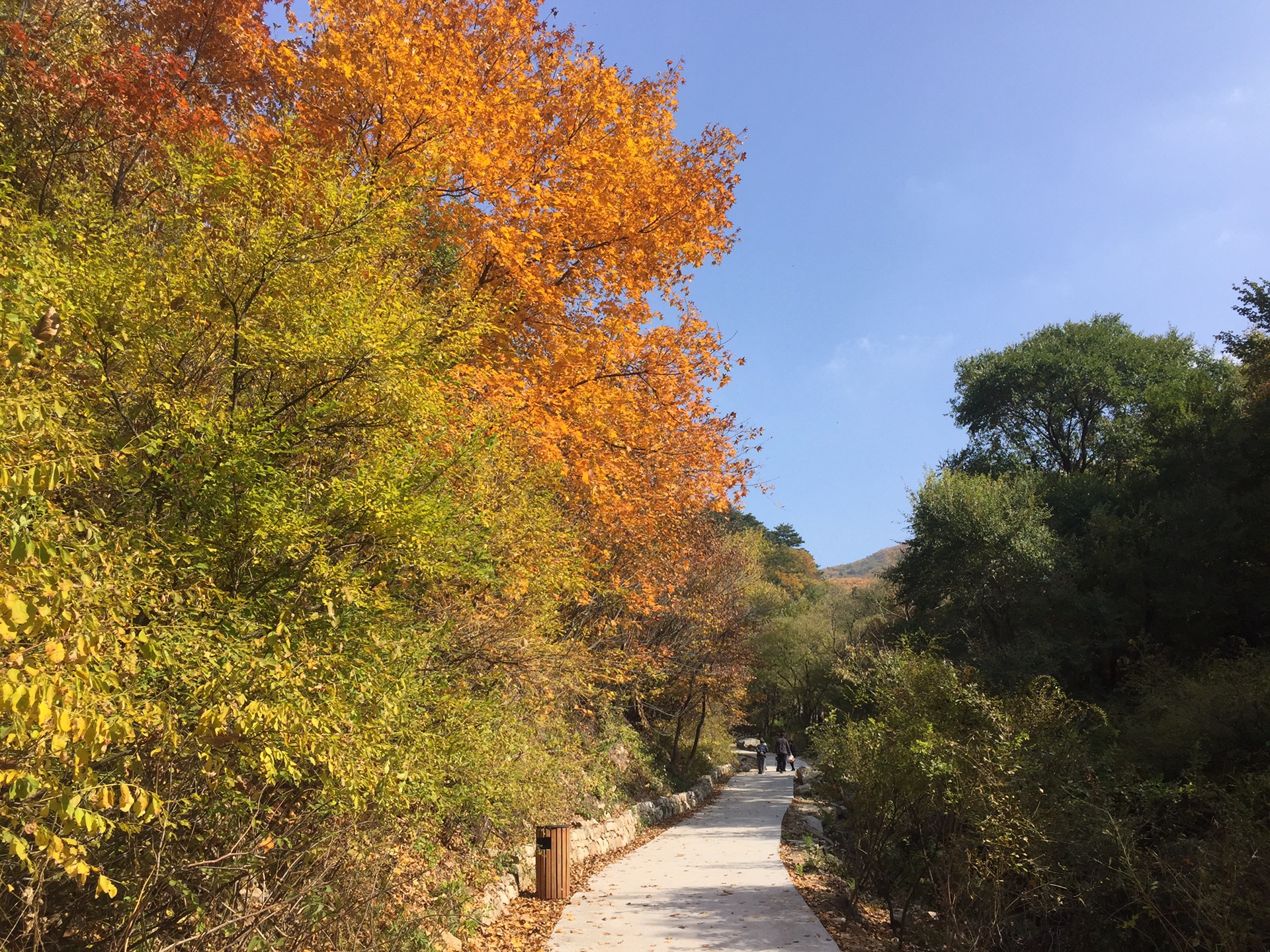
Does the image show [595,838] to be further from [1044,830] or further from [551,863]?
[1044,830]

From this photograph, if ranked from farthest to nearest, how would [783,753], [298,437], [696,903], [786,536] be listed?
[786,536], [783,753], [696,903], [298,437]

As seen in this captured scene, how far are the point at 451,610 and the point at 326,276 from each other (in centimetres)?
340

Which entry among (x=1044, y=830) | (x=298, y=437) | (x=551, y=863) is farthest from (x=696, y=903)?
(x=298, y=437)

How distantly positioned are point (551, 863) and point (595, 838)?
388cm

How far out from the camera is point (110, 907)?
3.77 meters

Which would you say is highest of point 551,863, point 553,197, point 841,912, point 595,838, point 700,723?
point 553,197

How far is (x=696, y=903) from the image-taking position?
8.68 meters

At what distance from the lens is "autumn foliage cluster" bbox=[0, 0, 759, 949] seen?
3.15 metres

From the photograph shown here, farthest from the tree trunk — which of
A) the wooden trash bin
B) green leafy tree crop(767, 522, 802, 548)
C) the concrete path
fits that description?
green leafy tree crop(767, 522, 802, 548)

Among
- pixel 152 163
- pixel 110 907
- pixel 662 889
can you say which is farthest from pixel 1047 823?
pixel 152 163

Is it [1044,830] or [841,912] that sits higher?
[1044,830]

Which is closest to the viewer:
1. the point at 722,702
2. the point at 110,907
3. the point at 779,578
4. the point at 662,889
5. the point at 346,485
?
the point at 110,907

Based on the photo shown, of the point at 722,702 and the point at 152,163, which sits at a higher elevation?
the point at 152,163

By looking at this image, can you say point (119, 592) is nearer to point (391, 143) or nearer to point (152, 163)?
point (391, 143)
